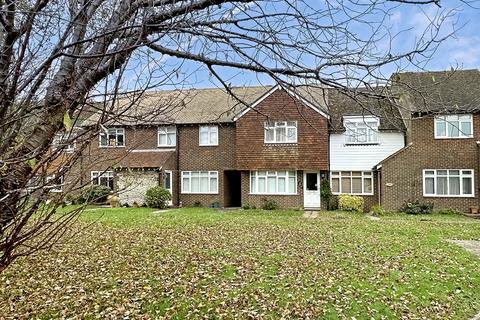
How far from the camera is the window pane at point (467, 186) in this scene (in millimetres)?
22062

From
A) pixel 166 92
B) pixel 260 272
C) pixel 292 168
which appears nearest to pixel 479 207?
pixel 292 168

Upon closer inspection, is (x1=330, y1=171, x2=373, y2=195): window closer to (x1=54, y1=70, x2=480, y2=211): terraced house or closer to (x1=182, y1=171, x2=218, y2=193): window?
(x1=54, y1=70, x2=480, y2=211): terraced house

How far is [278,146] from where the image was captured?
24906mm

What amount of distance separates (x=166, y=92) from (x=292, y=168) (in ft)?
69.9

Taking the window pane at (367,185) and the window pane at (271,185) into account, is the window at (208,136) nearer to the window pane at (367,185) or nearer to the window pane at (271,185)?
the window pane at (271,185)

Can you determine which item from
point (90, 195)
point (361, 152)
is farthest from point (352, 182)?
point (90, 195)

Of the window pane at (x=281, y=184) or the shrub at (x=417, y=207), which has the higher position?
the window pane at (x=281, y=184)

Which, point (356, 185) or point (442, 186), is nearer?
point (442, 186)

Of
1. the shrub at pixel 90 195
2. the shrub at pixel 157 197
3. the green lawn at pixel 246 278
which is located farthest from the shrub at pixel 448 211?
the shrub at pixel 90 195

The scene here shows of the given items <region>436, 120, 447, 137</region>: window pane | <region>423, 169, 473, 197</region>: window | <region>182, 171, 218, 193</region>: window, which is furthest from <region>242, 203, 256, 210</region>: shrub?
<region>436, 120, 447, 137</region>: window pane

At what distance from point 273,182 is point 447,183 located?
938cm

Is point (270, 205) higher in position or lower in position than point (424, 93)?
lower

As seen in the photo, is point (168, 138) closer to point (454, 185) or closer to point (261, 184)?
point (261, 184)

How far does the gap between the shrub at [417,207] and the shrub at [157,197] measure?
13.4 metres
